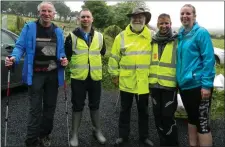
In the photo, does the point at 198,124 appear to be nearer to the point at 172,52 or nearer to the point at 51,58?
the point at 172,52

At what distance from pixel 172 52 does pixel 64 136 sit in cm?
227

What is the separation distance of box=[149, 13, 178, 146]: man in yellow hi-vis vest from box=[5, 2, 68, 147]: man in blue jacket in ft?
4.40

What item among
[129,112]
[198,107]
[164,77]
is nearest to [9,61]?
[129,112]

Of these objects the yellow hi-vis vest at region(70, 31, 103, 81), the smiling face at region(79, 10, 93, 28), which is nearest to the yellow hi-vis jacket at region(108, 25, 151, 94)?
the yellow hi-vis vest at region(70, 31, 103, 81)

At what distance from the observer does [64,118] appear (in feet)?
19.4

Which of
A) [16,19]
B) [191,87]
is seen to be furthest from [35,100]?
[16,19]

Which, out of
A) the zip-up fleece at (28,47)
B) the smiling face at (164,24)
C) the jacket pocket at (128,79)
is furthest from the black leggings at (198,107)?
the zip-up fleece at (28,47)

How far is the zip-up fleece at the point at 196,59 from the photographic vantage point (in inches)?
145

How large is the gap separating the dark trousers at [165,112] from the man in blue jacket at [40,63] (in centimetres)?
146

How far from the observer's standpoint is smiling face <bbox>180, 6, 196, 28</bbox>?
12.5 feet

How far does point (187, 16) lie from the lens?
384 centimetres

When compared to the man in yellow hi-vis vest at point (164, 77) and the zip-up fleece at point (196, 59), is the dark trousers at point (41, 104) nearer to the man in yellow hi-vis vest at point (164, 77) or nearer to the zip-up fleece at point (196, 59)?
the man in yellow hi-vis vest at point (164, 77)

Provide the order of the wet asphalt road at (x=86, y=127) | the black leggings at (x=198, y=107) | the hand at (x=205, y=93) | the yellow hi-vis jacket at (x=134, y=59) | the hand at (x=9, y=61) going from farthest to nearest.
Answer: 1. the wet asphalt road at (x=86, y=127)
2. the yellow hi-vis jacket at (x=134, y=59)
3. the hand at (x=9, y=61)
4. the black leggings at (x=198, y=107)
5. the hand at (x=205, y=93)

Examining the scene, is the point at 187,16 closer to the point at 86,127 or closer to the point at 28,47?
the point at 28,47
